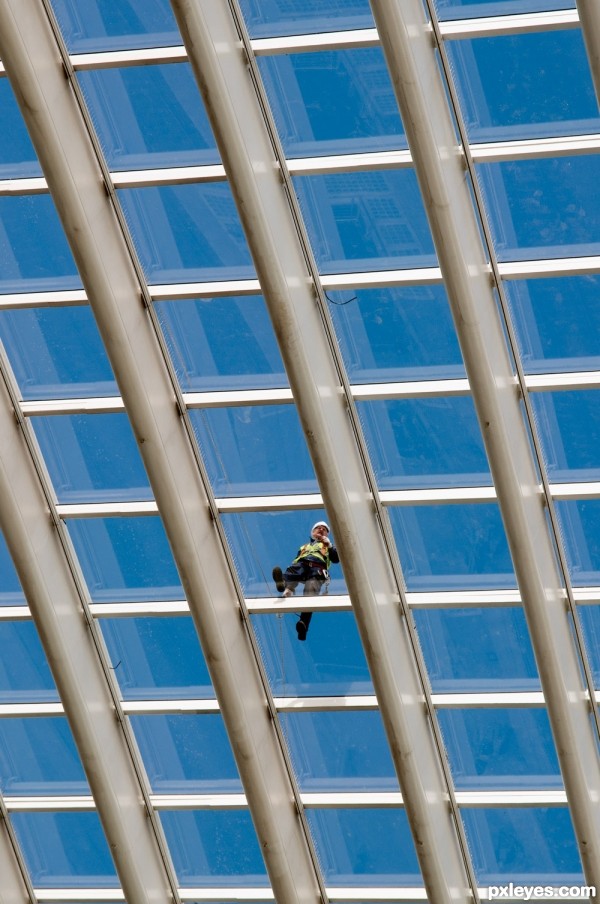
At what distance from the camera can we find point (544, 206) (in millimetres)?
19547

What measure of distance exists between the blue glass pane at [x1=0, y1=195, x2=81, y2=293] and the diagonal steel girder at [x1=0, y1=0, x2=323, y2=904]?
0.96m

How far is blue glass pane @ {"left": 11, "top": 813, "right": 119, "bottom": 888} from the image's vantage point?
25359 millimetres

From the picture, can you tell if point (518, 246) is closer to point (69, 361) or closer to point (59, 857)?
point (69, 361)

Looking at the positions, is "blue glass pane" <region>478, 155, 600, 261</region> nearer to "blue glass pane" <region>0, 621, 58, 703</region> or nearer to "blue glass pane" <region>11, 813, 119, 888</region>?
"blue glass pane" <region>0, 621, 58, 703</region>

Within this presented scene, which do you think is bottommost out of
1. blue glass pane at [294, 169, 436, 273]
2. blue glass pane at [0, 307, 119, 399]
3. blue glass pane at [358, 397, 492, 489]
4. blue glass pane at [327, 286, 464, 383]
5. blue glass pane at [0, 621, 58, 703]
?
blue glass pane at [0, 621, 58, 703]

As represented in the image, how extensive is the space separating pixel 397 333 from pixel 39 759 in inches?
332

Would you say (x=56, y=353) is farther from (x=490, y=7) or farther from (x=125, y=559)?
(x=490, y=7)

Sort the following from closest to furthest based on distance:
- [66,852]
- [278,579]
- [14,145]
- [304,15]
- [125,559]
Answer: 1. [304,15]
2. [14,145]
3. [278,579]
4. [125,559]
5. [66,852]

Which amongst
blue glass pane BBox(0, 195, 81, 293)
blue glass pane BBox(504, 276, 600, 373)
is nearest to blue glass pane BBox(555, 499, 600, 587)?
blue glass pane BBox(504, 276, 600, 373)

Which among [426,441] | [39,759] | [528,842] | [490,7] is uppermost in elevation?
[490,7]

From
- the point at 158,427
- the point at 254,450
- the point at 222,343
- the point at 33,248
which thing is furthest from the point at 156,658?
the point at 33,248

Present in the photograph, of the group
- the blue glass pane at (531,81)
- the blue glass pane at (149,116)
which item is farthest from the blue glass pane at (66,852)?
the blue glass pane at (531,81)

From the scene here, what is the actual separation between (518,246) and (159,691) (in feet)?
26.4

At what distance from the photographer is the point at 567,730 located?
21766mm
